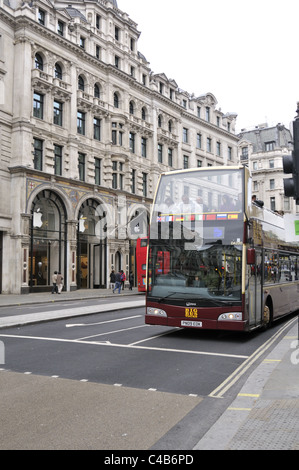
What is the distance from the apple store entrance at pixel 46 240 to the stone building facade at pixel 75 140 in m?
0.08

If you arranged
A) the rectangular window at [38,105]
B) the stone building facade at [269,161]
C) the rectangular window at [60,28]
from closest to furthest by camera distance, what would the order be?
1. the rectangular window at [38,105]
2. the rectangular window at [60,28]
3. the stone building facade at [269,161]

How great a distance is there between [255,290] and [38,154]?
25035mm

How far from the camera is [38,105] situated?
3325 cm

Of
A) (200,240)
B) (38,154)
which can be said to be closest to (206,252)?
(200,240)

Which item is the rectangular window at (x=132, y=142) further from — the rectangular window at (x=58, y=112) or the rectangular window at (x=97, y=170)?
the rectangular window at (x=58, y=112)

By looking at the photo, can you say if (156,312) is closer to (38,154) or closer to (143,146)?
(38,154)

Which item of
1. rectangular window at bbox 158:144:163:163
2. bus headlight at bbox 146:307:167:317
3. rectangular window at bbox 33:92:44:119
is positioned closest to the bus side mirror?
bus headlight at bbox 146:307:167:317

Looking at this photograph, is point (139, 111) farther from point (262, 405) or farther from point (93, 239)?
point (262, 405)

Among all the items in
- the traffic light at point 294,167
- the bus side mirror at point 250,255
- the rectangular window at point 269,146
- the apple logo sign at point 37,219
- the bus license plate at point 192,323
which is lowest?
the bus license plate at point 192,323

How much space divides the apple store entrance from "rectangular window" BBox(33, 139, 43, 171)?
6.20 feet

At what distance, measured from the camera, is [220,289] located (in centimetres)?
1079

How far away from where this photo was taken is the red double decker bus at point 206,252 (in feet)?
35.2

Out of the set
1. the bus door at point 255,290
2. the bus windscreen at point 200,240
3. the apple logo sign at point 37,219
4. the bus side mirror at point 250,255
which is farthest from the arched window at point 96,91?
the bus side mirror at point 250,255
